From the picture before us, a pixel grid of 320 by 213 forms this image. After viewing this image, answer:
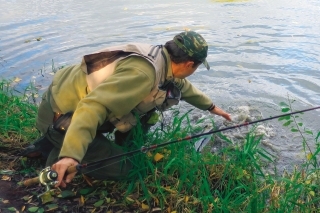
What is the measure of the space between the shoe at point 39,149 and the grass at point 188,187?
0.14 metres

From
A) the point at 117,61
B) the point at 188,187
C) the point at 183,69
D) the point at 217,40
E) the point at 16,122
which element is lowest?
the point at 217,40

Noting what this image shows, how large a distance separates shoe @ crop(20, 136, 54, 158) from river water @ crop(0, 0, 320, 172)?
2.77 m

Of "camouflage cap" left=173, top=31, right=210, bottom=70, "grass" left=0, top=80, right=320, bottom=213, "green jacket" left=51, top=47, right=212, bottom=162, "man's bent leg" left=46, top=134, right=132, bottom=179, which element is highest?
"camouflage cap" left=173, top=31, right=210, bottom=70

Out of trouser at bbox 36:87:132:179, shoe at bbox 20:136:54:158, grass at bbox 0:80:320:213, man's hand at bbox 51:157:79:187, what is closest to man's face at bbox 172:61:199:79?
grass at bbox 0:80:320:213

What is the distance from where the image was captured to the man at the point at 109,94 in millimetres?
2996

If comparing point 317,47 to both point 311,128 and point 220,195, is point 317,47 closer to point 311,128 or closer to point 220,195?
point 311,128

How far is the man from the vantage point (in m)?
3.00

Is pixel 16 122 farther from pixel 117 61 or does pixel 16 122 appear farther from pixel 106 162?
pixel 117 61

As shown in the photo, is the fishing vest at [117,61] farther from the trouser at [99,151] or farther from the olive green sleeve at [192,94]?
the olive green sleeve at [192,94]

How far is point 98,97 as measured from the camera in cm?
307

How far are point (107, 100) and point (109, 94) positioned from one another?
2.1 inches

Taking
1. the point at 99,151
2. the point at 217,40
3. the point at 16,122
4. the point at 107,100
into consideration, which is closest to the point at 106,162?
the point at 99,151

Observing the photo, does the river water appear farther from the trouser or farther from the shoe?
the shoe

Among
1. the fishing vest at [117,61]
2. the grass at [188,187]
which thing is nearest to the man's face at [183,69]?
the fishing vest at [117,61]
